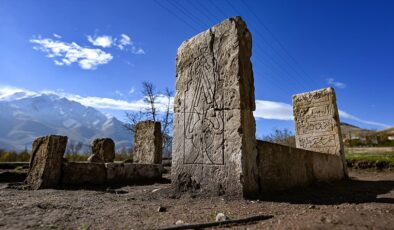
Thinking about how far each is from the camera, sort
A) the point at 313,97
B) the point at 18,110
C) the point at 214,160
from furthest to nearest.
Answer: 1. the point at 18,110
2. the point at 313,97
3. the point at 214,160

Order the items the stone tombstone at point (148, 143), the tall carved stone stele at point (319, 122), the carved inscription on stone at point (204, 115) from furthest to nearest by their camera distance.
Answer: the tall carved stone stele at point (319, 122), the stone tombstone at point (148, 143), the carved inscription on stone at point (204, 115)

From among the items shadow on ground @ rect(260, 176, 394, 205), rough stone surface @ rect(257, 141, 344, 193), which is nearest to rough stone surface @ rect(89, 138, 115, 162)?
rough stone surface @ rect(257, 141, 344, 193)

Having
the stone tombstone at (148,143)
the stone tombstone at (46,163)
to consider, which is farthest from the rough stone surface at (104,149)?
the stone tombstone at (46,163)

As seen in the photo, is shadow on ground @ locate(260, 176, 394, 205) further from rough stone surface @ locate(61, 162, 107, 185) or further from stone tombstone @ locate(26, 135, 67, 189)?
stone tombstone @ locate(26, 135, 67, 189)

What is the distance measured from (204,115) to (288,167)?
191 centimetres

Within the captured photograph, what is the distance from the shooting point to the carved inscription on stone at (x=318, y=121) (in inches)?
320

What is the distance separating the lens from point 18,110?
182m

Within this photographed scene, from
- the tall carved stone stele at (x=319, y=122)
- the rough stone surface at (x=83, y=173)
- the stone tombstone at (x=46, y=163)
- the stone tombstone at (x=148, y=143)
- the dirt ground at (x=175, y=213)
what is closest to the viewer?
the dirt ground at (x=175, y=213)

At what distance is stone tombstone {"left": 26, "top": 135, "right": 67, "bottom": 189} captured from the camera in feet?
16.8

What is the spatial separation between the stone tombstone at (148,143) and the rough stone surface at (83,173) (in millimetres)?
2057

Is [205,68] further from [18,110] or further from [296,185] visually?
[18,110]

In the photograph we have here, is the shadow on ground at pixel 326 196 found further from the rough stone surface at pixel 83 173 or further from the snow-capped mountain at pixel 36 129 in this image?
the snow-capped mountain at pixel 36 129

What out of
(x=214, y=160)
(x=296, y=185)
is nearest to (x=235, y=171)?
(x=214, y=160)

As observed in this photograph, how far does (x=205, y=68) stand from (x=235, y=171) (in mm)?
1704
